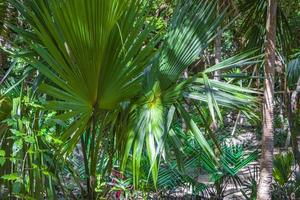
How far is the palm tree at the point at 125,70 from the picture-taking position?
231 cm

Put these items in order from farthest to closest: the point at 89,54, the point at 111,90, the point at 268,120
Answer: the point at 268,120 < the point at 111,90 < the point at 89,54

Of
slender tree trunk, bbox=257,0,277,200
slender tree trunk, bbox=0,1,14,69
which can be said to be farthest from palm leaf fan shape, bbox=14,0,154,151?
slender tree trunk, bbox=257,0,277,200

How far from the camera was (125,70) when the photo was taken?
2.52m

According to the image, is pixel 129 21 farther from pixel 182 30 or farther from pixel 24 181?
pixel 24 181

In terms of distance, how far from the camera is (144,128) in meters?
2.33

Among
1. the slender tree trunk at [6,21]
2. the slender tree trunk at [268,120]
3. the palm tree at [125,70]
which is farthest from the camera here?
the slender tree trunk at [6,21]

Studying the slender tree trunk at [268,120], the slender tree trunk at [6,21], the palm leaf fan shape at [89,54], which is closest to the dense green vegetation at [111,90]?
the palm leaf fan shape at [89,54]

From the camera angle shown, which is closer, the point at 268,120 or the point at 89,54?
the point at 89,54

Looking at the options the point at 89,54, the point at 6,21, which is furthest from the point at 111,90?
the point at 6,21

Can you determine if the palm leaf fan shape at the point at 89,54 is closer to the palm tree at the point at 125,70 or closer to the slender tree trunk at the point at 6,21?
the palm tree at the point at 125,70

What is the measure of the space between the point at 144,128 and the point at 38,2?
1039 mm

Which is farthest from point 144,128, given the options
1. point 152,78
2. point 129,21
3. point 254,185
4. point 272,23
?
point 254,185

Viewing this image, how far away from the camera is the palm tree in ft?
7.59

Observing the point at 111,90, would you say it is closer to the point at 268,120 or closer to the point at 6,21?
the point at 268,120
